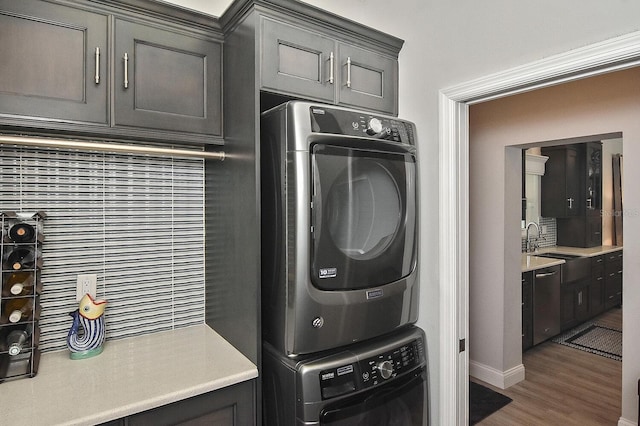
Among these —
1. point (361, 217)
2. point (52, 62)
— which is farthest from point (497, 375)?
point (52, 62)

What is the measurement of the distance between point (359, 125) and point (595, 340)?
439cm

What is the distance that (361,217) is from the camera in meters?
1.60

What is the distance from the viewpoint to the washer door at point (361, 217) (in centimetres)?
147

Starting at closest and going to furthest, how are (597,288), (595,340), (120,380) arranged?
(120,380) < (595,340) < (597,288)

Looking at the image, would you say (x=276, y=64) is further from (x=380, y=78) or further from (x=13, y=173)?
(x=13, y=173)

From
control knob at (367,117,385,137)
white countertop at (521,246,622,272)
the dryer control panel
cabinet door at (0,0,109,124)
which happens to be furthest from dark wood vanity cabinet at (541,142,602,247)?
cabinet door at (0,0,109,124)

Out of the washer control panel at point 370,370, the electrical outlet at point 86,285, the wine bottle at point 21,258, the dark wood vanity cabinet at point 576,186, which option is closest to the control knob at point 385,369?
the washer control panel at point 370,370

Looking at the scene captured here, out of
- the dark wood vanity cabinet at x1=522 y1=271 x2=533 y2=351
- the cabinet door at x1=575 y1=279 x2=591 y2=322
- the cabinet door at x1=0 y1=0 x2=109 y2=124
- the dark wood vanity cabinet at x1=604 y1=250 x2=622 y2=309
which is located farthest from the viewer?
the dark wood vanity cabinet at x1=604 y1=250 x2=622 y2=309

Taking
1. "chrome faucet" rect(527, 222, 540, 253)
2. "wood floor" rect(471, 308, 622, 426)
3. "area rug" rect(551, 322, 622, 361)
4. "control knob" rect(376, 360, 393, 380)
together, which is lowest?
"wood floor" rect(471, 308, 622, 426)

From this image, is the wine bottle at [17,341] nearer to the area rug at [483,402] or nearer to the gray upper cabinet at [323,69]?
the gray upper cabinet at [323,69]

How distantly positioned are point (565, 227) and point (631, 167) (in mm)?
3090

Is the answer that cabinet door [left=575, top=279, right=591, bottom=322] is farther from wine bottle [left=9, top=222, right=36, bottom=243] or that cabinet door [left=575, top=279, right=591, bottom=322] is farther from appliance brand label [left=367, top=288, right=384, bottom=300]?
wine bottle [left=9, top=222, right=36, bottom=243]

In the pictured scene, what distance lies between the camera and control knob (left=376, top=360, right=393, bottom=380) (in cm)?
156

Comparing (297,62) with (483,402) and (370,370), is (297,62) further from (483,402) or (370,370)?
(483,402)
